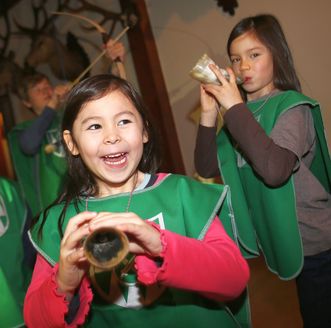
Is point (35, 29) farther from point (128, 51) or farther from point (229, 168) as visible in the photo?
point (229, 168)

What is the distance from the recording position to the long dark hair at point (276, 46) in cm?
111

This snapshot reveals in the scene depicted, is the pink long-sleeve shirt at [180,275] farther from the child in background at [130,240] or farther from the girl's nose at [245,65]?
the girl's nose at [245,65]

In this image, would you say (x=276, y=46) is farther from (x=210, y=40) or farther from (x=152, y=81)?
(x=152, y=81)

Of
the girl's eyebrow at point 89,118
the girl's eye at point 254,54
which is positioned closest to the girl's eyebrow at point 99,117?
the girl's eyebrow at point 89,118

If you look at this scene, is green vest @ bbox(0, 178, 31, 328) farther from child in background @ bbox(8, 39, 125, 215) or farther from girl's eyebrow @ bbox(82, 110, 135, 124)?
girl's eyebrow @ bbox(82, 110, 135, 124)

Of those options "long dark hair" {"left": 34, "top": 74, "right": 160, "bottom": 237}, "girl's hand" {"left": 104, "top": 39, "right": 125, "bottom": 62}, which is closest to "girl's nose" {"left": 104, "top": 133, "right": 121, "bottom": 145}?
"long dark hair" {"left": 34, "top": 74, "right": 160, "bottom": 237}

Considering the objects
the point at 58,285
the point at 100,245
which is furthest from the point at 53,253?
the point at 100,245

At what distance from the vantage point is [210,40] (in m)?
2.11

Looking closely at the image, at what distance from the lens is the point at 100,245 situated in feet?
1.79

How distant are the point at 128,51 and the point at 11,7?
1.32 metres

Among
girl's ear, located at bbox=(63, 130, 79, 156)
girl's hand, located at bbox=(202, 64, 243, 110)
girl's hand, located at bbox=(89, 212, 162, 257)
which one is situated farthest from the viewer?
girl's hand, located at bbox=(202, 64, 243, 110)

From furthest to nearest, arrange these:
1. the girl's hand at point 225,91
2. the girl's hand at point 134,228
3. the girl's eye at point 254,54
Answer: the girl's eye at point 254,54 < the girl's hand at point 225,91 < the girl's hand at point 134,228

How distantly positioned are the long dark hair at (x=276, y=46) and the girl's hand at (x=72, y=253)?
773 millimetres

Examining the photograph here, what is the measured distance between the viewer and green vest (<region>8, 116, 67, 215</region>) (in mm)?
1948
